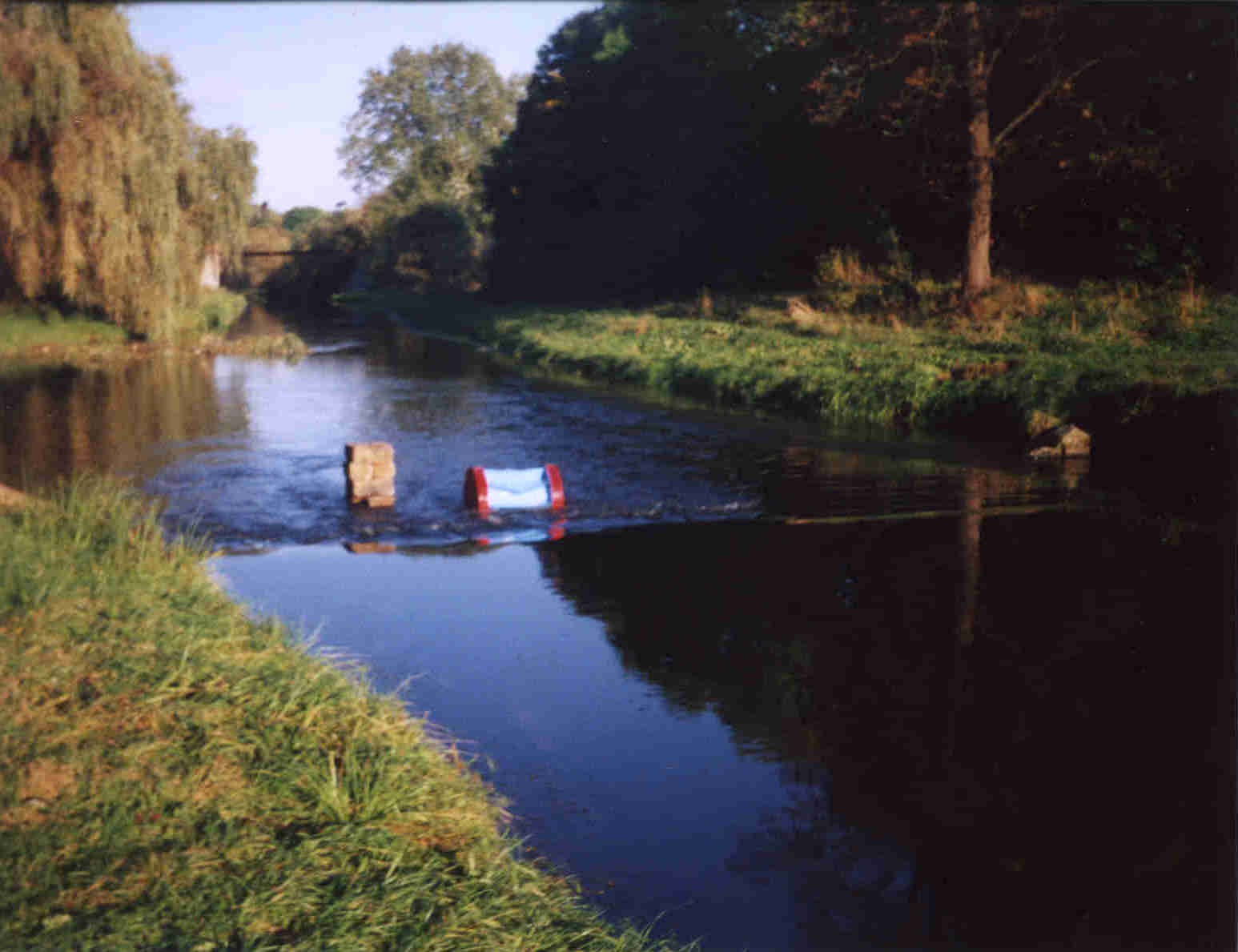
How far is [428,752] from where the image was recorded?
520 cm

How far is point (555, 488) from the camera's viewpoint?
12.2 meters

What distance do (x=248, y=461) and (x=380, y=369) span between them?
45.5 ft

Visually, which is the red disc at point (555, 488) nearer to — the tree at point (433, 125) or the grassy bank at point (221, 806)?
the grassy bank at point (221, 806)

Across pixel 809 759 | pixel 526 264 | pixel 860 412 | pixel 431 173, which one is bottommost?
pixel 809 759

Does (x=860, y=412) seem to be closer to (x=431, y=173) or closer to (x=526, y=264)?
(x=526, y=264)

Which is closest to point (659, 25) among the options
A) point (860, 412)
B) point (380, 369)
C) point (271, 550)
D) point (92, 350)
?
point (380, 369)

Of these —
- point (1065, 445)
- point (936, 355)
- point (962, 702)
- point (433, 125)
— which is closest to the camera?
point (962, 702)

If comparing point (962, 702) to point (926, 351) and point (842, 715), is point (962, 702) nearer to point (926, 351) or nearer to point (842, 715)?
point (842, 715)

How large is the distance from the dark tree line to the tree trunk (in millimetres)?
57

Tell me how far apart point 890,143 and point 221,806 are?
24.7 metres

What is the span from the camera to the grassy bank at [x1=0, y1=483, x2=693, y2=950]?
374 cm

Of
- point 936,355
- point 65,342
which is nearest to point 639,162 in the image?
point 65,342

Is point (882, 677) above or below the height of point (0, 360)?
below

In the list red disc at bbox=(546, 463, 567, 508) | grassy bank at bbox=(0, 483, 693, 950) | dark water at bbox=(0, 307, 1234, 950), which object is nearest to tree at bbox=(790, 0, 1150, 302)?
dark water at bbox=(0, 307, 1234, 950)
